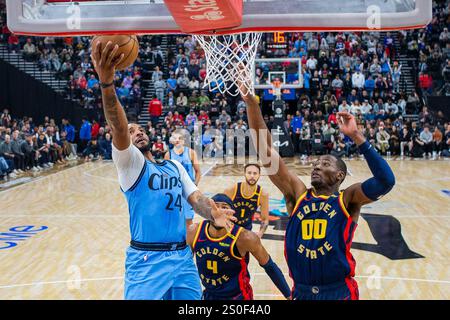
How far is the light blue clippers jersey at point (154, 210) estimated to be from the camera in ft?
13.7

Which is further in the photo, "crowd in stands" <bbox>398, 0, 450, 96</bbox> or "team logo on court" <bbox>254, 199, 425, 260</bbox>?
"crowd in stands" <bbox>398, 0, 450, 96</bbox>

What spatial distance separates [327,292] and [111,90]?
74.5 inches

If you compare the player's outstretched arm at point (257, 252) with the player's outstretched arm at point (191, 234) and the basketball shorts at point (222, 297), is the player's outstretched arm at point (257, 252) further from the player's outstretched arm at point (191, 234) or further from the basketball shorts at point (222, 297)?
the player's outstretched arm at point (191, 234)

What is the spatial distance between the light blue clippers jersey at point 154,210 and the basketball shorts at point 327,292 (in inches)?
36.1

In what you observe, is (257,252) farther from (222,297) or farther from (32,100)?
(32,100)

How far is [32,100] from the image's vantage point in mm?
22344

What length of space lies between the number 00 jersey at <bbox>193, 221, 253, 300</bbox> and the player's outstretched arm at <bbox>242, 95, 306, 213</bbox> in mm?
832

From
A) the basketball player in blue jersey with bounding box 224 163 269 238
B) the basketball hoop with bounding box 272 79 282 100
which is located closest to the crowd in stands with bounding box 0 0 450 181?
the basketball hoop with bounding box 272 79 282 100

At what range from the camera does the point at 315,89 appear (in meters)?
22.9

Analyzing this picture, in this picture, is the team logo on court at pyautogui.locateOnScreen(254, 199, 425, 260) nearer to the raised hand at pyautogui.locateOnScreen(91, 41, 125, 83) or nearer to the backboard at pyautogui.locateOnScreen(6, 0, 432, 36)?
the backboard at pyautogui.locateOnScreen(6, 0, 432, 36)

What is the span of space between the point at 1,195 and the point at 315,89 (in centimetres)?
1303

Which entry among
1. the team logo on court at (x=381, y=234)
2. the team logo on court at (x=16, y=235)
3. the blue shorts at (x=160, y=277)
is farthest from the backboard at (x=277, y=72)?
the blue shorts at (x=160, y=277)

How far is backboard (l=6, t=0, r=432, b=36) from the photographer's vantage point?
4.82 meters

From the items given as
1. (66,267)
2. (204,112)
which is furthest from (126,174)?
(204,112)
